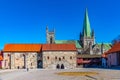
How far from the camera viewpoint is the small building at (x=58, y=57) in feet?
332

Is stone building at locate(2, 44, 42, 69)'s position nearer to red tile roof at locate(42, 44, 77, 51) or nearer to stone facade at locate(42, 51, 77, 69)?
red tile roof at locate(42, 44, 77, 51)

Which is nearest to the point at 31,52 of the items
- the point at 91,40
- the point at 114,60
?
the point at 114,60

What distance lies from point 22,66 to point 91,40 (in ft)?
187

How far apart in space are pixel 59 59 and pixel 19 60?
14.6 metres

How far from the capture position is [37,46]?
109 meters

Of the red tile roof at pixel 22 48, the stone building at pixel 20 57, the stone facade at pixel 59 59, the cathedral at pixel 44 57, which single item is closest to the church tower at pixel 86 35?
the cathedral at pixel 44 57

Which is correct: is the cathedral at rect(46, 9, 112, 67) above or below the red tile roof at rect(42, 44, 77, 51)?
above

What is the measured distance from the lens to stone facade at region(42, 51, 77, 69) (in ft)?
332

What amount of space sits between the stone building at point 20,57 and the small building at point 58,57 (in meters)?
3.94

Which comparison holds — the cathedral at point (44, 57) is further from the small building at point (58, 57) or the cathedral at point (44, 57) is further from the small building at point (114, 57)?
the small building at point (114, 57)

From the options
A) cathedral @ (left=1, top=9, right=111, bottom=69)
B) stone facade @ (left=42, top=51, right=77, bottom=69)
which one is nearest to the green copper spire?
cathedral @ (left=1, top=9, right=111, bottom=69)

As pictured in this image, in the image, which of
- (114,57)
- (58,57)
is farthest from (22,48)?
(114,57)

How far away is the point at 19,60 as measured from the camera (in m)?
104

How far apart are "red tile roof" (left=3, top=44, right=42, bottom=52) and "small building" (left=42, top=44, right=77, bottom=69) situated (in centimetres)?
397
